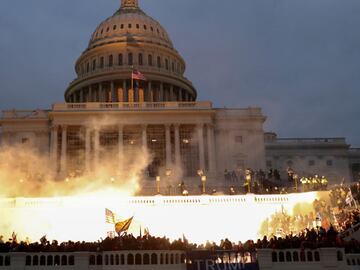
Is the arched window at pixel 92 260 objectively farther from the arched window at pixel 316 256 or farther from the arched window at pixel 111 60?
the arched window at pixel 111 60

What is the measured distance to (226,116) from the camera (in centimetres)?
7819

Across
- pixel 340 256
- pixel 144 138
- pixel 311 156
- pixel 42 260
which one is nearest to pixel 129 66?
pixel 144 138

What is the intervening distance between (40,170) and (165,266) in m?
45.0

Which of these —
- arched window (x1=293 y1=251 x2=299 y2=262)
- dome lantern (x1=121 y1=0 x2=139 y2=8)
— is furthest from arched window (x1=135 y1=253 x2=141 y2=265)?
dome lantern (x1=121 y1=0 x2=139 y2=8)

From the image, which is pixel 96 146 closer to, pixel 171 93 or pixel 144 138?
pixel 144 138

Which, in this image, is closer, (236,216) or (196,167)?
(236,216)

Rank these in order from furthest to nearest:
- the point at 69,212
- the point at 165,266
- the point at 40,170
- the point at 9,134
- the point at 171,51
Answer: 1. the point at 171,51
2. the point at 9,134
3. the point at 40,170
4. the point at 69,212
5. the point at 165,266

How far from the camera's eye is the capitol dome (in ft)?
309

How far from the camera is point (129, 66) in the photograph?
314 ft

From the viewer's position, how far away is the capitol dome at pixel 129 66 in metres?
94.2

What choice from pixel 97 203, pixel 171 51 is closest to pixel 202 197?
pixel 97 203

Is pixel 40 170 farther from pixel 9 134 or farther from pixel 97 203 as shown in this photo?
pixel 97 203

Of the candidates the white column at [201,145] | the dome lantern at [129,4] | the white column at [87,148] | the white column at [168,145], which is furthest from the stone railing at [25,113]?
the dome lantern at [129,4]

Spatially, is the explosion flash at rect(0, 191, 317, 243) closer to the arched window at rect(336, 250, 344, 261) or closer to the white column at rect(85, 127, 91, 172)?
the arched window at rect(336, 250, 344, 261)
